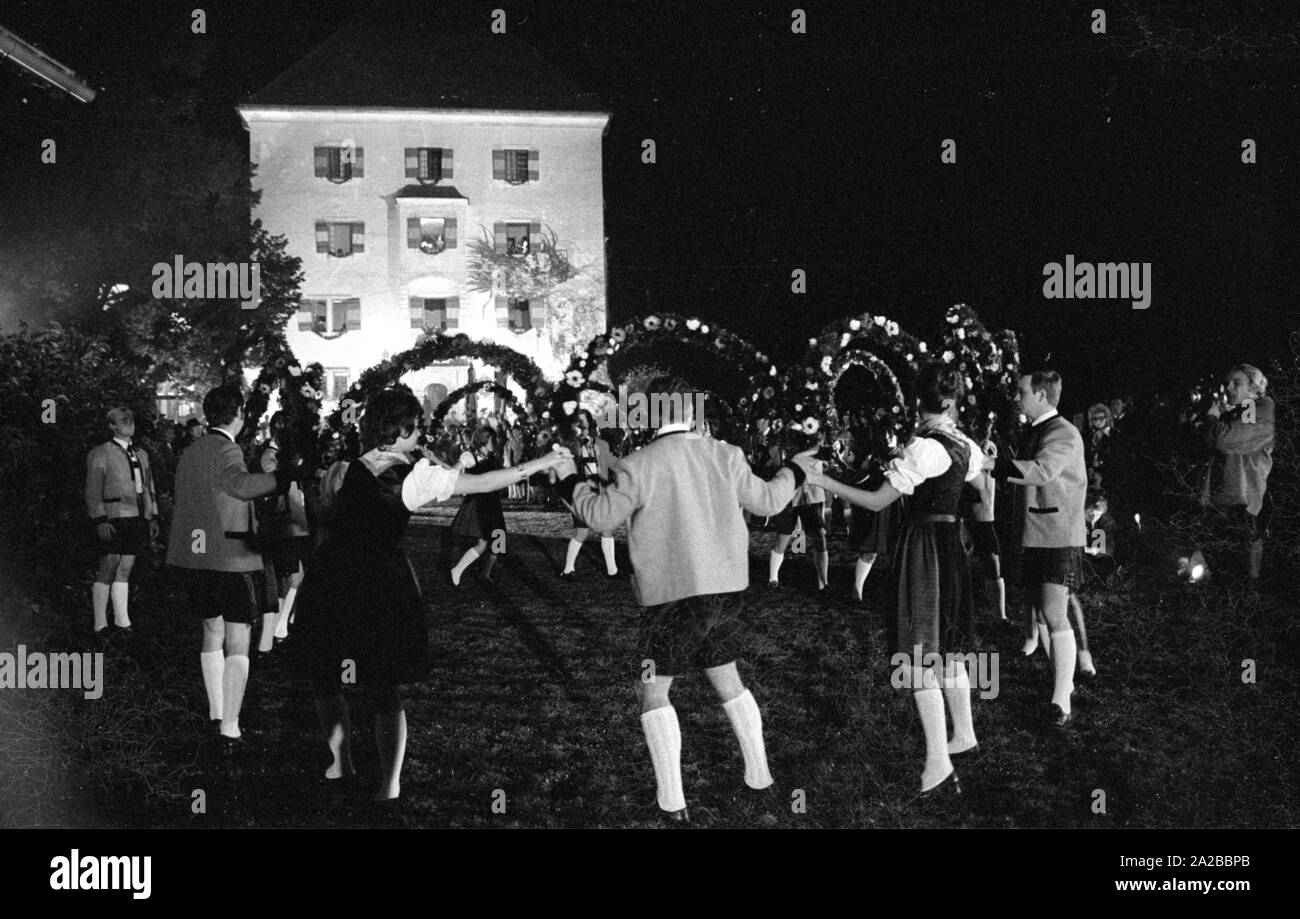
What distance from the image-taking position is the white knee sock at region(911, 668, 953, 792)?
5113mm

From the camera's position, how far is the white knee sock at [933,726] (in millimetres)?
5113

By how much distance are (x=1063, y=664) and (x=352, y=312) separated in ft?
120

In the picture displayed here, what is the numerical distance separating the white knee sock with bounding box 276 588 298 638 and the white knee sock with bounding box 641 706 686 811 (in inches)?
191

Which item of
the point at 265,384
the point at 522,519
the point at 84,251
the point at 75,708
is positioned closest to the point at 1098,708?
the point at 75,708

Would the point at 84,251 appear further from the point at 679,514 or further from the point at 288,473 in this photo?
the point at 679,514

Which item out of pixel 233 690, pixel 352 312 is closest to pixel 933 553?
pixel 233 690

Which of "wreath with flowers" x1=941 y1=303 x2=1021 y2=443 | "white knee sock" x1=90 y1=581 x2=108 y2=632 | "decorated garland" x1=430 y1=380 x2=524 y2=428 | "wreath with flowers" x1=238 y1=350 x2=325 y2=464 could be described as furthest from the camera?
"decorated garland" x1=430 y1=380 x2=524 y2=428

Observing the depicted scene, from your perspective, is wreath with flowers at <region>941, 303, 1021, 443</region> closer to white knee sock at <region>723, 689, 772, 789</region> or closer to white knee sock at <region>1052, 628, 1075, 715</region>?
white knee sock at <region>1052, 628, 1075, 715</region>

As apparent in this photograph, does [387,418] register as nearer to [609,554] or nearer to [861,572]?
[861,572]

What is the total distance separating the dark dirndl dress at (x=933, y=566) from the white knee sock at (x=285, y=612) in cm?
534

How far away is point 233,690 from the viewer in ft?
19.4

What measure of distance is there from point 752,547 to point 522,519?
5.40 meters

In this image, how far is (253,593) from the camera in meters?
6.05

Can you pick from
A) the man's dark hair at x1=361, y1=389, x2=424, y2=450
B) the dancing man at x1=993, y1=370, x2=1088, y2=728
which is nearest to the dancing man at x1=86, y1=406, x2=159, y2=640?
the man's dark hair at x1=361, y1=389, x2=424, y2=450
